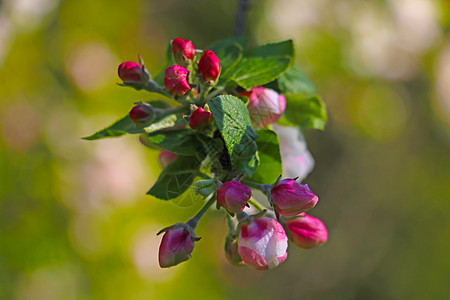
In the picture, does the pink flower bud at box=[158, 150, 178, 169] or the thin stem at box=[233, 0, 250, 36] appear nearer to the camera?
the pink flower bud at box=[158, 150, 178, 169]

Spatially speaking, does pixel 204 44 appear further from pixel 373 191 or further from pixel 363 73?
pixel 373 191

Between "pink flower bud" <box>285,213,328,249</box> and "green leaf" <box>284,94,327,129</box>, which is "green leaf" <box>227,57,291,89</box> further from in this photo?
"pink flower bud" <box>285,213,328,249</box>

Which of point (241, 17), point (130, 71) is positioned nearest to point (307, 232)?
point (130, 71)

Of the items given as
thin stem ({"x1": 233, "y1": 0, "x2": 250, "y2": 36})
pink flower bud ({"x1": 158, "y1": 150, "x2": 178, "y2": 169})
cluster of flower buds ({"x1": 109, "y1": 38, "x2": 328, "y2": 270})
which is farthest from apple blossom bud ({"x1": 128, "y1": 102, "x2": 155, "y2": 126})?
thin stem ({"x1": 233, "y1": 0, "x2": 250, "y2": 36})

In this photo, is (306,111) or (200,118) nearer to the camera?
(200,118)

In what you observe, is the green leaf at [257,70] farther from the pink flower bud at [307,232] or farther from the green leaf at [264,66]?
the pink flower bud at [307,232]

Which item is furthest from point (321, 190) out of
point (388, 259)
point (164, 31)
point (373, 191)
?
point (164, 31)

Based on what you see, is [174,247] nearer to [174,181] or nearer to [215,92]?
[174,181]
